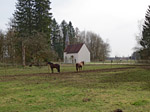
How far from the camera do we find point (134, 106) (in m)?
5.89

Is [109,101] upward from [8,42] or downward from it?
downward

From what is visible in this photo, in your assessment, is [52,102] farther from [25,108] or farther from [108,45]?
[108,45]

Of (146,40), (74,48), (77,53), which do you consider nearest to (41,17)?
(146,40)

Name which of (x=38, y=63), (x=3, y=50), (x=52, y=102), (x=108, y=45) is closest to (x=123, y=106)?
(x=52, y=102)

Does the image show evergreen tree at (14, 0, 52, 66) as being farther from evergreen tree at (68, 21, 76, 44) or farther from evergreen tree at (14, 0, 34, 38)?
evergreen tree at (68, 21, 76, 44)

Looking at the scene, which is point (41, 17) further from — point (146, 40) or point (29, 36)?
point (146, 40)

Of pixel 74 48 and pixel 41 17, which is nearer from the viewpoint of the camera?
pixel 41 17

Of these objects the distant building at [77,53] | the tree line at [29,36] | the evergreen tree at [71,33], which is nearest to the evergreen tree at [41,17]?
the tree line at [29,36]

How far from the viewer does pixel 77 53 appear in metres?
58.9

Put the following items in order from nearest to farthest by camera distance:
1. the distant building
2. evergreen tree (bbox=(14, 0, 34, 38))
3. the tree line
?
the tree line, evergreen tree (bbox=(14, 0, 34, 38)), the distant building

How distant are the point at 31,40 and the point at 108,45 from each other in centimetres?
5062

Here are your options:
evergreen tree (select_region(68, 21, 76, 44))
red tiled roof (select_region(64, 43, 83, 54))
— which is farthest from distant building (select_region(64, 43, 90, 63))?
evergreen tree (select_region(68, 21, 76, 44))

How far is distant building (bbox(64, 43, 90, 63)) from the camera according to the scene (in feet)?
193

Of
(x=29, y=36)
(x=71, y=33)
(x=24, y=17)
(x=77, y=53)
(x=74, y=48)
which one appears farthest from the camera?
(x=71, y=33)
